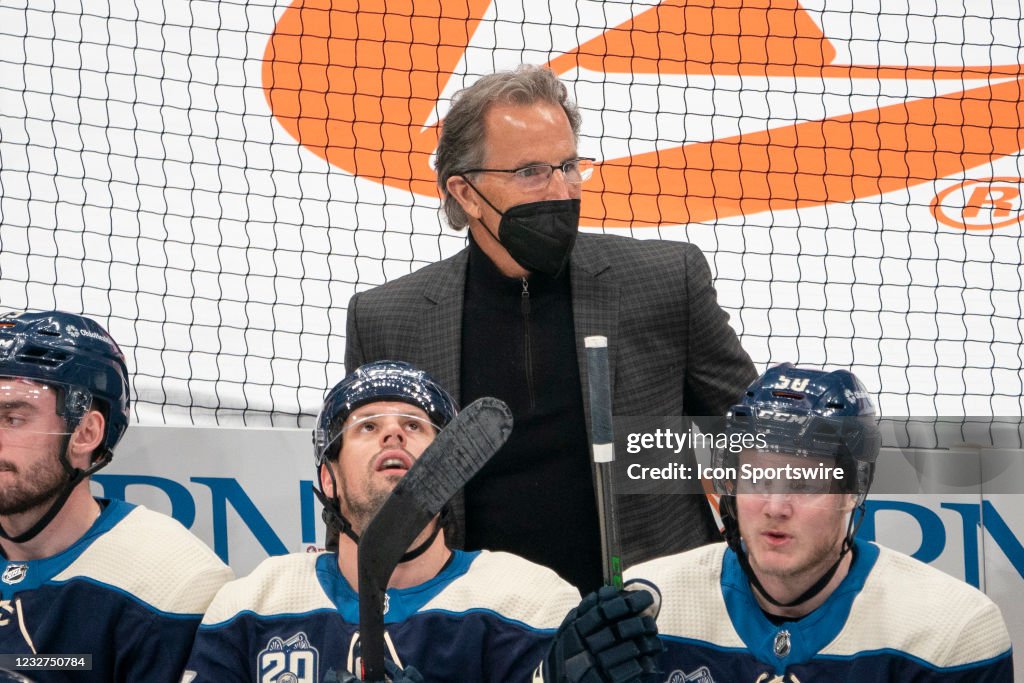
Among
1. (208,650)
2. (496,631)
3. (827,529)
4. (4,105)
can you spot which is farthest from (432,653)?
(4,105)

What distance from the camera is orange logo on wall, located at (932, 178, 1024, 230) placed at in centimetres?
445

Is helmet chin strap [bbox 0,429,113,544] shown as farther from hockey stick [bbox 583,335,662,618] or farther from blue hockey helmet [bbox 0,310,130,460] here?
hockey stick [bbox 583,335,662,618]

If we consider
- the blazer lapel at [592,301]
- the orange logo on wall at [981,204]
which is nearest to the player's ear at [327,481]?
the blazer lapel at [592,301]

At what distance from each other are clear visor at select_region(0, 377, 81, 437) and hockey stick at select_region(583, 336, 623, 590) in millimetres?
1392

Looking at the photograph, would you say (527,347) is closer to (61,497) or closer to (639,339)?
(639,339)

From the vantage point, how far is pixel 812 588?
7.91 feet

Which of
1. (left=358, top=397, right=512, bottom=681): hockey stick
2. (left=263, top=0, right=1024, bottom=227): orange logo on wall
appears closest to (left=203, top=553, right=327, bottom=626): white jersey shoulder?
(left=358, top=397, right=512, bottom=681): hockey stick

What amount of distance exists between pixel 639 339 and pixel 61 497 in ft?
4.65

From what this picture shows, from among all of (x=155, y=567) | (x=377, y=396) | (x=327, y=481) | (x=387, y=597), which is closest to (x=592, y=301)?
(x=377, y=396)

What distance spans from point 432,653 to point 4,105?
3394 mm

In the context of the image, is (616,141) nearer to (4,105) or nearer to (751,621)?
(4,105)

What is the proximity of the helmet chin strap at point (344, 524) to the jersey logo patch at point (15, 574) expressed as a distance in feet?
2.24

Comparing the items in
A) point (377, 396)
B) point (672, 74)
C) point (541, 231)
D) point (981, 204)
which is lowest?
point (377, 396)

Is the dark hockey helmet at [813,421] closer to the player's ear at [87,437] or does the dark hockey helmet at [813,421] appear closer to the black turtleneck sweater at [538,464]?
the black turtleneck sweater at [538,464]
